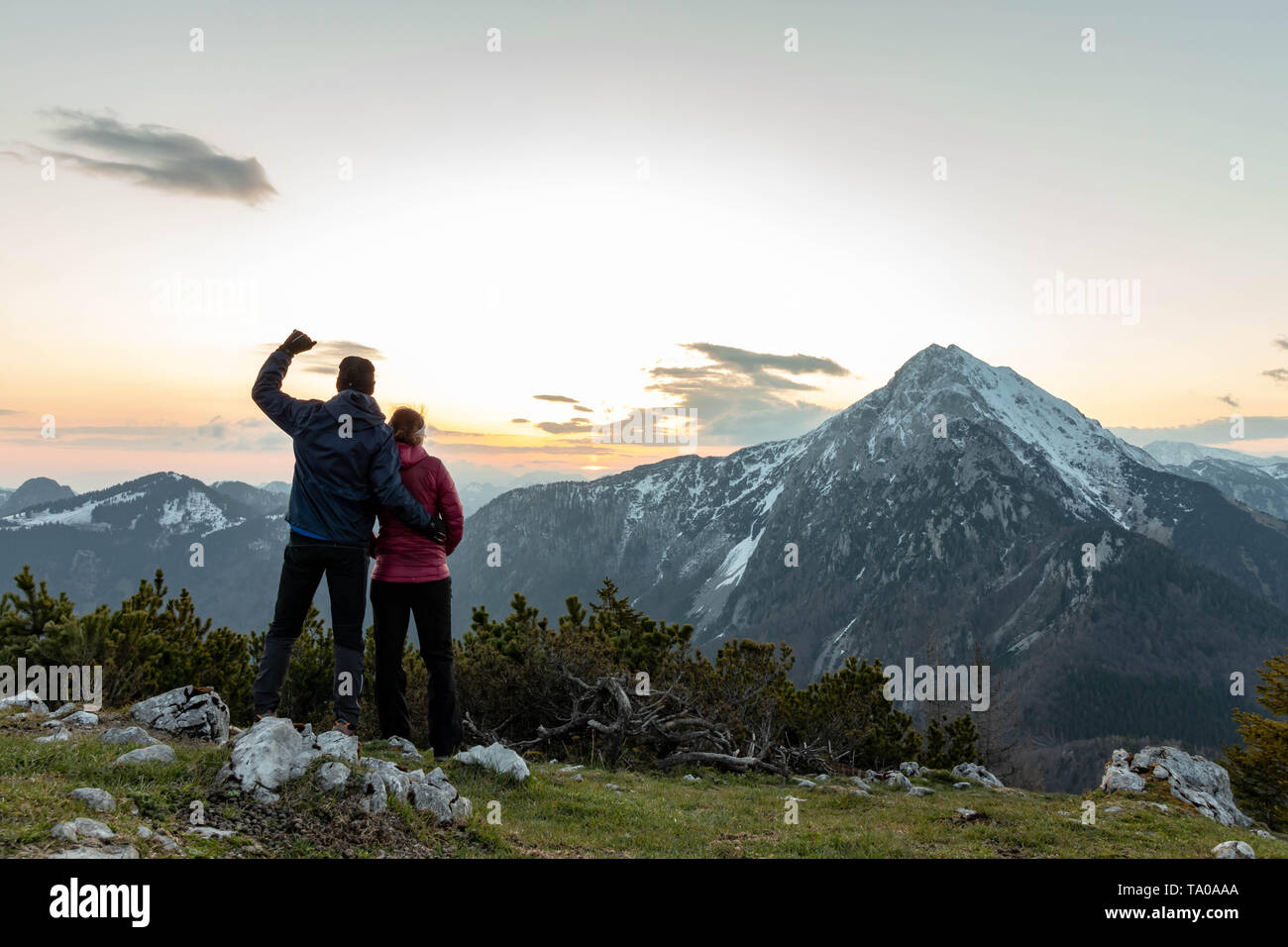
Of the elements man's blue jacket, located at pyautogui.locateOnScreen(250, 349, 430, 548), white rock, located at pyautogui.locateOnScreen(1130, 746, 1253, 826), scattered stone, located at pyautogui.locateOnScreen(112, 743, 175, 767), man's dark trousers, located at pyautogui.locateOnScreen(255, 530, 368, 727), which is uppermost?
man's blue jacket, located at pyautogui.locateOnScreen(250, 349, 430, 548)

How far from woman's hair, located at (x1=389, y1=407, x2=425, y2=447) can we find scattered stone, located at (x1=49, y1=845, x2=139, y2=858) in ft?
19.3

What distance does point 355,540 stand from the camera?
9008 millimetres

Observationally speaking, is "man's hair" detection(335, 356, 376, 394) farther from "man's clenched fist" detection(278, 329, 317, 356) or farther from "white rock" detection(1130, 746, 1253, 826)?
"white rock" detection(1130, 746, 1253, 826)

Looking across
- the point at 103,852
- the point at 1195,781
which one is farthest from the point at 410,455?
the point at 1195,781

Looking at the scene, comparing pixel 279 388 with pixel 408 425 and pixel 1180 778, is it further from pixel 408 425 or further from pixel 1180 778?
pixel 1180 778

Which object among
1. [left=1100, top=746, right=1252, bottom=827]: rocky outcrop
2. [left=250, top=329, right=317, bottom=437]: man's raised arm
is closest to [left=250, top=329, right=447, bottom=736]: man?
[left=250, top=329, right=317, bottom=437]: man's raised arm

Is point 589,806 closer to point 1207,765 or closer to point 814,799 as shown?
point 814,799

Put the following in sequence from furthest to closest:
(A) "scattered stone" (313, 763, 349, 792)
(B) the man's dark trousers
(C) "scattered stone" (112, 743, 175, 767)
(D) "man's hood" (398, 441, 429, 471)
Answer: (D) "man's hood" (398, 441, 429, 471), (B) the man's dark trousers, (C) "scattered stone" (112, 743, 175, 767), (A) "scattered stone" (313, 763, 349, 792)

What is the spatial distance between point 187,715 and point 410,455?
16.2ft

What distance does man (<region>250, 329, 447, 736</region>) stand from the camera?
8.86m

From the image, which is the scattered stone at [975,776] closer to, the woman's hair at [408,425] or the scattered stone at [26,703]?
the woman's hair at [408,425]
